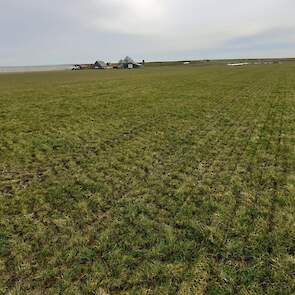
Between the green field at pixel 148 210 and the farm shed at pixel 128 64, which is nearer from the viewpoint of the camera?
the green field at pixel 148 210

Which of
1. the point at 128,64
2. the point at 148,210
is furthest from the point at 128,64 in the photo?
the point at 148,210

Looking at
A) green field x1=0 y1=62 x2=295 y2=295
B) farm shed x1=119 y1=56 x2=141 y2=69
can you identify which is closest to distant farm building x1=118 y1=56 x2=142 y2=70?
farm shed x1=119 y1=56 x2=141 y2=69

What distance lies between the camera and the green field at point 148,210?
14.7ft

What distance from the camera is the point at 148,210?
6.46 metres

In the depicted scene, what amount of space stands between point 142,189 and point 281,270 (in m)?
3.76

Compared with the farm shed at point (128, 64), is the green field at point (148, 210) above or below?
above

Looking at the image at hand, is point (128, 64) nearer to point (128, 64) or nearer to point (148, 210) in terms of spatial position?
point (128, 64)

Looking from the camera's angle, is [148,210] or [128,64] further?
[128,64]

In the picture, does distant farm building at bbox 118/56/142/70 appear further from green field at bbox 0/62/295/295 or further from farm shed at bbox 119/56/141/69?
green field at bbox 0/62/295/295

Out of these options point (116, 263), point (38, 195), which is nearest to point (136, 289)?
point (116, 263)

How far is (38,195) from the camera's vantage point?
733cm

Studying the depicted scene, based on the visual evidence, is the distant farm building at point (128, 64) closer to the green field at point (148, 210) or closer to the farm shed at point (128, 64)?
the farm shed at point (128, 64)

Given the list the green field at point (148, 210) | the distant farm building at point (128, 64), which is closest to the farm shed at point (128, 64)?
the distant farm building at point (128, 64)

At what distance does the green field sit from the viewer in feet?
14.7
